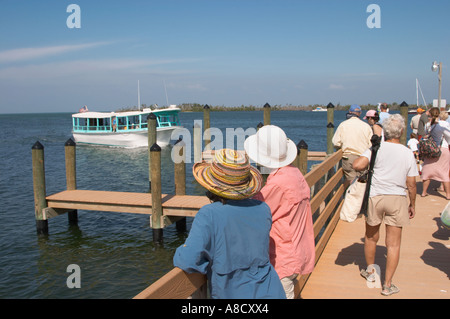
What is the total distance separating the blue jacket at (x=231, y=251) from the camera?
224cm

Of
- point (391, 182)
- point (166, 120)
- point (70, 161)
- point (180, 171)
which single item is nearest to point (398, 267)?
point (391, 182)

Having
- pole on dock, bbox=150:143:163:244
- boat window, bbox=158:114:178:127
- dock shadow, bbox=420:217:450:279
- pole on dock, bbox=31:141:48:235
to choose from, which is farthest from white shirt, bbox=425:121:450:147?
boat window, bbox=158:114:178:127

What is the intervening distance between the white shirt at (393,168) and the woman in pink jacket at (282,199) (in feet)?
4.49

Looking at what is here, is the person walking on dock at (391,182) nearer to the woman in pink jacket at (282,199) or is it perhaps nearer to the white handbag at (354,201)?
the white handbag at (354,201)

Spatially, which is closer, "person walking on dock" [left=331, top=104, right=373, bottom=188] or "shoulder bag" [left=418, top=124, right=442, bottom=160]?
"person walking on dock" [left=331, top=104, right=373, bottom=188]

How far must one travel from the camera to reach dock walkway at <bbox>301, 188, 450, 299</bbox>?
4.40m

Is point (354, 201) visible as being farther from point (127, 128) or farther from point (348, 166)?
point (127, 128)

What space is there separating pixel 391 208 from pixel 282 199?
5.52ft

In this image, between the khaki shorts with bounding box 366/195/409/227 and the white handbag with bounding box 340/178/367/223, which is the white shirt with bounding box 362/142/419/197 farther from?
the white handbag with bounding box 340/178/367/223

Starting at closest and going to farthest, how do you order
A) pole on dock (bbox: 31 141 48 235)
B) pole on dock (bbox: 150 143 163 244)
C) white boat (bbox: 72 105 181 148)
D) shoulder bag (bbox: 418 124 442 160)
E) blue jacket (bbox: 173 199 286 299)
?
blue jacket (bbox: 173 199 286 299) < shoulder bag (bbox: 418 124 442 160) < pole on dock (bbox: 150 143 163 244) < pole on dock (bbox: 31 141 48 235) < white boat (bbox: 72 105 181 148)

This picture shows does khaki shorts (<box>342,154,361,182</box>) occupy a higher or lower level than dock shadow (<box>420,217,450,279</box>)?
higher

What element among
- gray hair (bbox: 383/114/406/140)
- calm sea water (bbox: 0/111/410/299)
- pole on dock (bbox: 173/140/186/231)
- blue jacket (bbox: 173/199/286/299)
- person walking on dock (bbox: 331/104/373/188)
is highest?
gray hair (bbox: 383/114/406/140)
